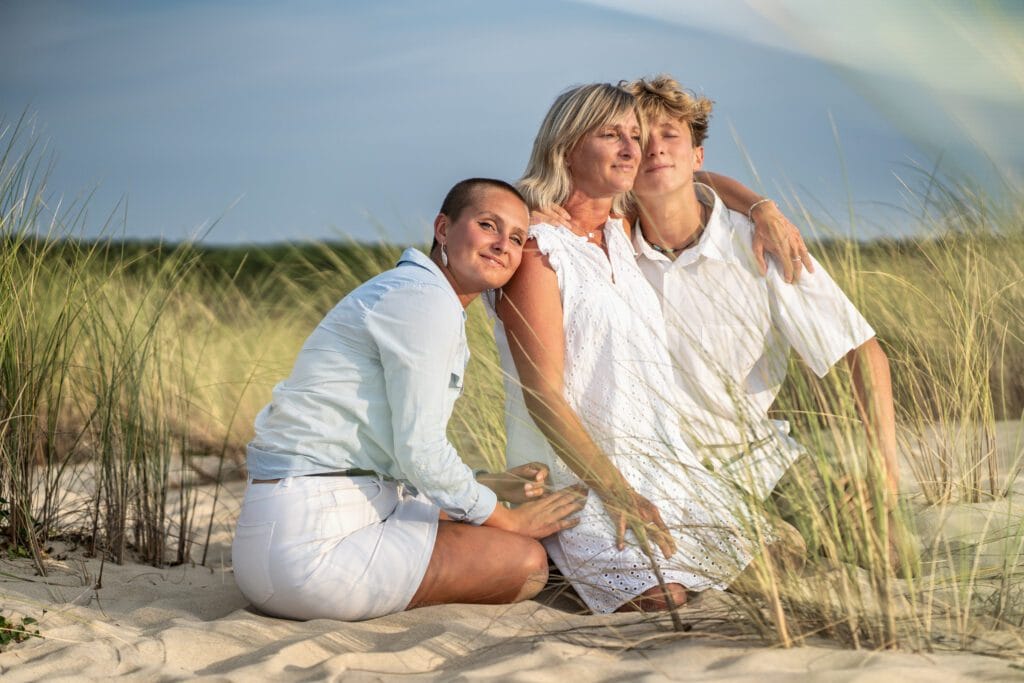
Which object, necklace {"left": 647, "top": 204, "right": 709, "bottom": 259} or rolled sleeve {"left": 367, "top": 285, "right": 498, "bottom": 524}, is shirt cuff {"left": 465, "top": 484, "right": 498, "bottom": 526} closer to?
rolled sleeve {"left": 367, "top": 285, "right": 498, "bottom": 524}

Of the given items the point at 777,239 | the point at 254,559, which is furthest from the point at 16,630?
the point at 777,239

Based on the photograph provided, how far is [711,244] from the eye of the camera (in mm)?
3408

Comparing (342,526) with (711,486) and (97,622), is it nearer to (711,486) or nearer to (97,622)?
(97,622)

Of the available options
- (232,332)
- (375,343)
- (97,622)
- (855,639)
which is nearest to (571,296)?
(375,343)

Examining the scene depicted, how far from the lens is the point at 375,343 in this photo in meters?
2.72

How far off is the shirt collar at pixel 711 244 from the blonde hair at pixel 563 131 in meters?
0.33

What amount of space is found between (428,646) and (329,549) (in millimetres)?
365

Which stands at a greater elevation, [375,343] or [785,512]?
[375,343]

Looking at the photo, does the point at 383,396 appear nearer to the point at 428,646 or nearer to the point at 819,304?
the point at 428,646

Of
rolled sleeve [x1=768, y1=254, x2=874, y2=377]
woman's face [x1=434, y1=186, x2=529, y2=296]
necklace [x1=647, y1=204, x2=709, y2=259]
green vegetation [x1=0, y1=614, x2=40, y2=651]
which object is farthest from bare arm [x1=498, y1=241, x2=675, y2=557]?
green vegetation [x1=0, y1=614, x2=40, y2=651]

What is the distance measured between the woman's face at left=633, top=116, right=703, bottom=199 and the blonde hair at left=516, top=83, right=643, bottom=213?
0.57 feet

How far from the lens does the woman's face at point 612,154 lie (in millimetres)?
3127

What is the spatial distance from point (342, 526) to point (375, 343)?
0.46m

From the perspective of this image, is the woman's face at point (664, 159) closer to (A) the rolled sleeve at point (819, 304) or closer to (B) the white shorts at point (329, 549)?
(A) the rolled sleeve at point (819, 304)
